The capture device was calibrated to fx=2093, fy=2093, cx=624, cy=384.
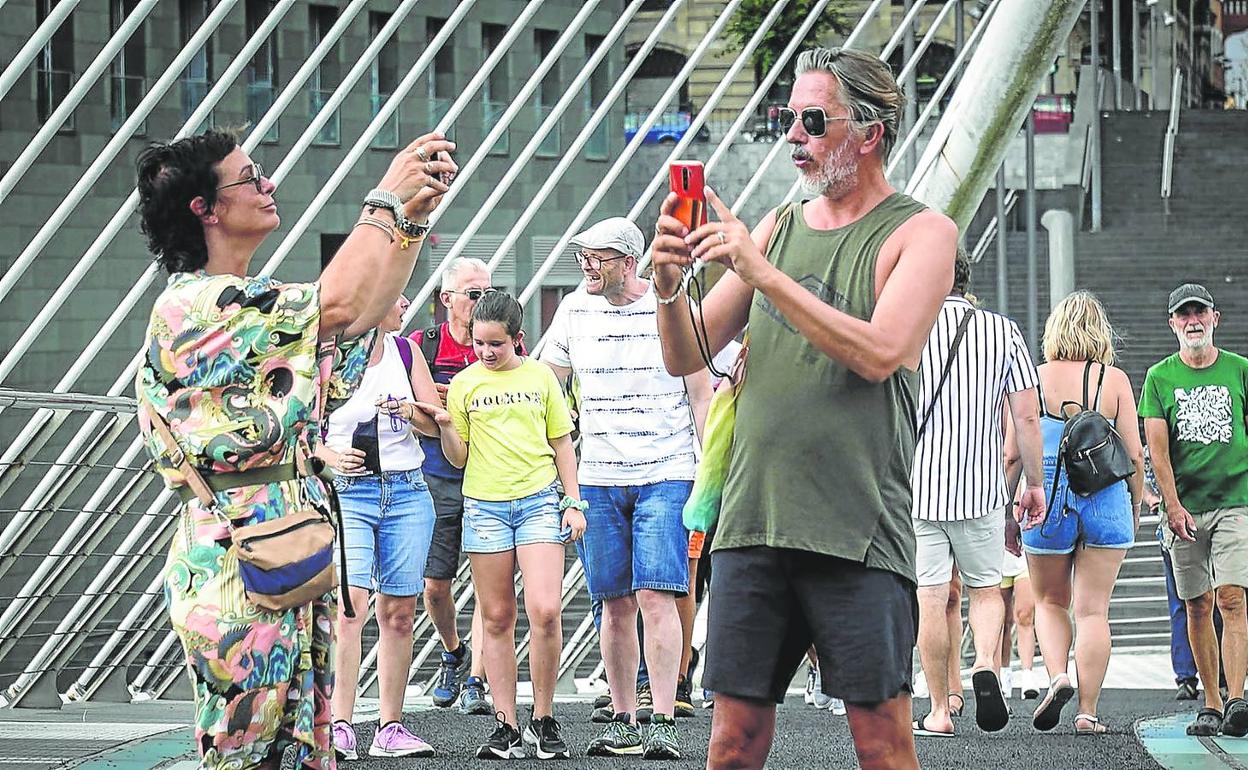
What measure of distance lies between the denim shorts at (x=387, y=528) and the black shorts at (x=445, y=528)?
71.3 inches

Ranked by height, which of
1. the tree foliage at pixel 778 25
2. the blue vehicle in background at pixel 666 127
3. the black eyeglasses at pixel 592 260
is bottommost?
the black eyeglasses at pixel 592 260

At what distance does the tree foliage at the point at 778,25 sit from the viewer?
1438 inches

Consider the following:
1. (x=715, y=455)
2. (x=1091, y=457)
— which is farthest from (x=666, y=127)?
(x=715, y=455)

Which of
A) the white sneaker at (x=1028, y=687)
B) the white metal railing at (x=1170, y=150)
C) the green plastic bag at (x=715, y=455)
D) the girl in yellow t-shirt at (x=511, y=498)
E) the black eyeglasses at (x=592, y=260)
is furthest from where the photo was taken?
the white metal railing at (x=1170, y=150)

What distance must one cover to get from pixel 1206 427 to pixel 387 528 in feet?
11.4

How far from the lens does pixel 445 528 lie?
29.8ft

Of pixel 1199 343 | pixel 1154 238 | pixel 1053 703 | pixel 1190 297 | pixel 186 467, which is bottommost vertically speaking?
pixel 1053 703

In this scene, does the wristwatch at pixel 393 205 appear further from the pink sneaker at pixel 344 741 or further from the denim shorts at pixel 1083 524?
the denim shorts at pixel 1083 524

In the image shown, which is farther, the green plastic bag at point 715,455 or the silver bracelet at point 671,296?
the green plastic bag at point 715,455

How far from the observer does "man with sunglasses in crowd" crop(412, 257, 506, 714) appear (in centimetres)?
883

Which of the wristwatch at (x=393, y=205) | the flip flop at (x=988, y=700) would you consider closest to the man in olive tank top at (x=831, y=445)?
the wristwatch at (x=393, y=205)

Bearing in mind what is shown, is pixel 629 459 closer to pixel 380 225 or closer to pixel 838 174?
pixel 838 174

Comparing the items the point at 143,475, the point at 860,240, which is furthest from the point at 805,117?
the point at 143,475

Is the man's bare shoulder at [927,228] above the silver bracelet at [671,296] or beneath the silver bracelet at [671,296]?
above
